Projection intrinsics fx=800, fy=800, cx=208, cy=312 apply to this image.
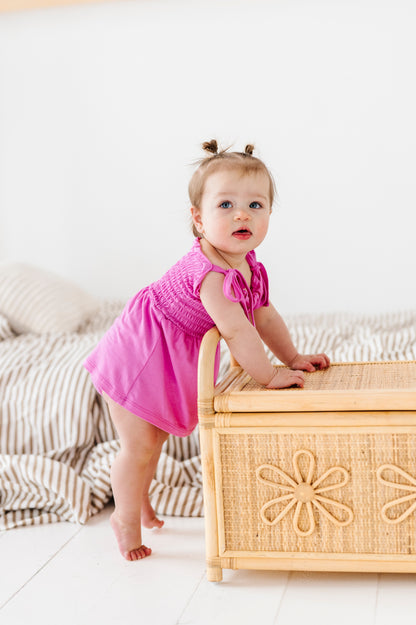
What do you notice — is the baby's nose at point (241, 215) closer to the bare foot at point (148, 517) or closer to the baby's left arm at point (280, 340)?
the baby's left arm at point (280, 340)

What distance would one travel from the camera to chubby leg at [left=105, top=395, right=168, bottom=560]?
1526 mm

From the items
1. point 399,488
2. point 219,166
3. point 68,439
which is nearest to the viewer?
point 399,488

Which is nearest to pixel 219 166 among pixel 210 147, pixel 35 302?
pixel 210 147

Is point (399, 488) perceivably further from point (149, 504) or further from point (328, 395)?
point (149, 504)

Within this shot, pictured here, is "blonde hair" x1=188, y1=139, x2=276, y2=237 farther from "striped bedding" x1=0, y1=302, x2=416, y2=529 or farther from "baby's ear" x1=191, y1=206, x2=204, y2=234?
"striped bedding" x1=0, y1=302, x2=416, y2=529

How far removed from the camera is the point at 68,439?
196 cm

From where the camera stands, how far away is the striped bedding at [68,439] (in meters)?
1.83

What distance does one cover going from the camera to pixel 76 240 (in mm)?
3225

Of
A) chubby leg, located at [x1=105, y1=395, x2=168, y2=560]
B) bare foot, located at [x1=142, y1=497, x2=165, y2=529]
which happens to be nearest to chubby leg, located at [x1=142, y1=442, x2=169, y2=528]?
bare foot, located at [x1=142, y1=497, x2=165, y2=529]

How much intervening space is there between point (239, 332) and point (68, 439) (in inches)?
28.9

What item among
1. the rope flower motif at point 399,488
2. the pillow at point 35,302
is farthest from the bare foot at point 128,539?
the pillow at point 35,302

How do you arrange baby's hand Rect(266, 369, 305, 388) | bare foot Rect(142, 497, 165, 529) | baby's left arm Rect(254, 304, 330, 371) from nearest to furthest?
baby's hand Rect(266, 369, 305, 388) → baby's left arm Rect(254, 304, 330, 371) → bare foot Rect(142, 497, 165, 529)

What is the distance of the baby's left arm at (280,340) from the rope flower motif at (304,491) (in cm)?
28

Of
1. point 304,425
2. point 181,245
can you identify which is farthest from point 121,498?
point 181,245
